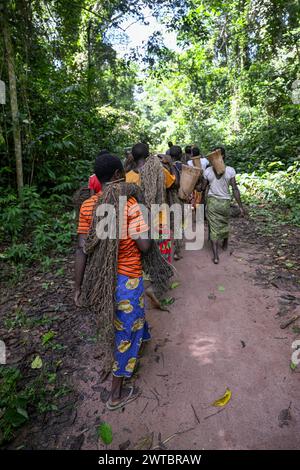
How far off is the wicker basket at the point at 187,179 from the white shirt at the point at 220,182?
250 millimetres

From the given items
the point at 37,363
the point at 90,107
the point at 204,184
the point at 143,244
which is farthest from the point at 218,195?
the point at 90,107

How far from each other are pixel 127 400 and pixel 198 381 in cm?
62

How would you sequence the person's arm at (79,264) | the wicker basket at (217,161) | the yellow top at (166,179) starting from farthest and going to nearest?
the wicker basket at (217,161), the yellow top at (166,179), the person's arm at (79,264)

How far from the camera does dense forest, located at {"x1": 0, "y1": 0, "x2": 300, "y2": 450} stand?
5.75m

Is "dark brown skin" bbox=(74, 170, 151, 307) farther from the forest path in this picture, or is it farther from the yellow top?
the yellow top

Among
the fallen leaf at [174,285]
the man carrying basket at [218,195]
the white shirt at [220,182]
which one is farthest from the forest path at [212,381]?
the white shirt at [220,182]

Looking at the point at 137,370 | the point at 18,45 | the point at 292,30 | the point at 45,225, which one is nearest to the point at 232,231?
the point at 45,225

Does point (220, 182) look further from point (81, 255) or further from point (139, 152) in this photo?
point (81, 255)

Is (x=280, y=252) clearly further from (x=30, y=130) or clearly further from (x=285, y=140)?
(x=285, y=140)

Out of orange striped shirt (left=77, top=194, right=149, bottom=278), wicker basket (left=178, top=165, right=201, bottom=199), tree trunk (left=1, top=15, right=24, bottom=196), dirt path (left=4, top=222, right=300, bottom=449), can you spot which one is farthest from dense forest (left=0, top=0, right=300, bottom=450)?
wicker basket (left=178, top=165, right=201, bottom=199)

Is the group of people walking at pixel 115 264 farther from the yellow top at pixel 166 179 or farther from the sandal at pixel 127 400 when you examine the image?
the yellow top at pixel 166 179

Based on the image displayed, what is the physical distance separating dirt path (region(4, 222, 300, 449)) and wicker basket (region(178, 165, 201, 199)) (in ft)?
5.19

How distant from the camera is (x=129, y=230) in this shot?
229 centimetres

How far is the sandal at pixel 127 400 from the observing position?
8.39 feet
